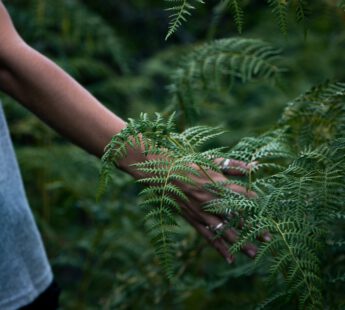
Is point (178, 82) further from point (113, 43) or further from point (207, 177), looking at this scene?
point (113, 43)

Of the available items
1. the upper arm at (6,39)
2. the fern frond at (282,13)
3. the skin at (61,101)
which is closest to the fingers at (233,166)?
the skin at (61,101)

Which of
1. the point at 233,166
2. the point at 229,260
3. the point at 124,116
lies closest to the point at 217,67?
the point at 233,166

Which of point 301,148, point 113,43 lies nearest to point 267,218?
point 301,148

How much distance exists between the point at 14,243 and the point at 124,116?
2.08 m

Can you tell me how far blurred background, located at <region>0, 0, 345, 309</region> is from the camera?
5.93 ft

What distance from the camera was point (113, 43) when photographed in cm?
272

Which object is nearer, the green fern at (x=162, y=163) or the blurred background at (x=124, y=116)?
the green fern at (x=162, y=163)

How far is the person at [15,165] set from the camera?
107 centimetres

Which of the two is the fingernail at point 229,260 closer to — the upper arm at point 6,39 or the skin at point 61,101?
the skin at point 61,101

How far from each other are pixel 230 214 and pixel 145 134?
0.19 metres

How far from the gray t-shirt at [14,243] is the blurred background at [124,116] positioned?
0.44 metres

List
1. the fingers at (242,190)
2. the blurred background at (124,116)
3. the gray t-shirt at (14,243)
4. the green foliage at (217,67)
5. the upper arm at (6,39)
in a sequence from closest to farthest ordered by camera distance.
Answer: the fingers at (242,190)
the upper arm at (6,39)
the gray t-shirt at (14,243)
the green foliage at (217,67)
the blurred background at (124,116)

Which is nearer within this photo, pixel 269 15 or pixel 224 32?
pixel 269 15

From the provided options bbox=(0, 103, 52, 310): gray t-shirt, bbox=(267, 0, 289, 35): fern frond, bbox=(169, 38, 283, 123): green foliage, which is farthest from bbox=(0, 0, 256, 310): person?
bbox=(169, 38, 283, 123): green foliage
